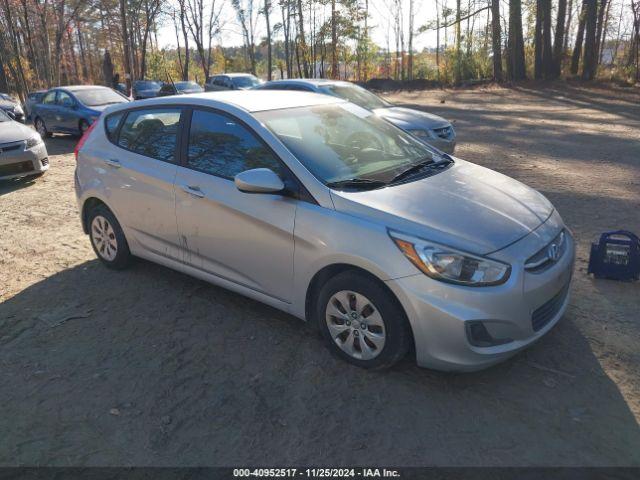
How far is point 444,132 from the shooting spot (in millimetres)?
8773

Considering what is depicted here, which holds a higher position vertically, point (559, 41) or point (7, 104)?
point (559, 41)

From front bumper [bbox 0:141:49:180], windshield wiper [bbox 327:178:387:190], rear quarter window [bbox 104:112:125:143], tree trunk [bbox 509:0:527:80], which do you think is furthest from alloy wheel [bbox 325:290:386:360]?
tree trunk [bbox 509:0:527:80]

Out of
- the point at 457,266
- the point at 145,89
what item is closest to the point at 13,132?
the point at 457,266

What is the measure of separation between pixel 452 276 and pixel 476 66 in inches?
1185

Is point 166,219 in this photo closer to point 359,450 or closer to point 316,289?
point 316,289

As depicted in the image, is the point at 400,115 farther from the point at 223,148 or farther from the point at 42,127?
the point at 42,127

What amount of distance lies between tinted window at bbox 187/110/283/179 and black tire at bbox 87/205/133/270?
1.28 meters

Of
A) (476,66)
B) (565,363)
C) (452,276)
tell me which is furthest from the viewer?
(476,66)

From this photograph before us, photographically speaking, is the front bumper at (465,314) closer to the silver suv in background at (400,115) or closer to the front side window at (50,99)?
the silver suv in background at (400,115)

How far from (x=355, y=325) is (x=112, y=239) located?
9.32 feet

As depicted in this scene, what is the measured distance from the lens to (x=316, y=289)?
344cm

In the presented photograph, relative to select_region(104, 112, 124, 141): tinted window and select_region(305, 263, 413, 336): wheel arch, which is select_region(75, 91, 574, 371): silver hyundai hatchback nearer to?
select_region(305, 263, 413, 336): wheel arch

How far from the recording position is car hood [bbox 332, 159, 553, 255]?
3.02 metres

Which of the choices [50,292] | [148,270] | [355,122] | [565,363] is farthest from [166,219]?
[565,363]
